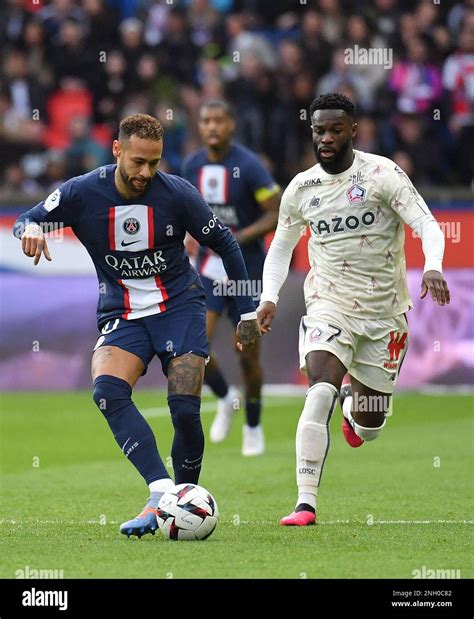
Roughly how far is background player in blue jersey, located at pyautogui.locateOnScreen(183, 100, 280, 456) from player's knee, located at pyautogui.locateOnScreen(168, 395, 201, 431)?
4513mm

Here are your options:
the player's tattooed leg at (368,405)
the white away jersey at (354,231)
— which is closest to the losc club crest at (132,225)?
the white away jersey at (354,231)

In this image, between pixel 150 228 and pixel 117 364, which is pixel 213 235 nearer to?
pixel 150 228

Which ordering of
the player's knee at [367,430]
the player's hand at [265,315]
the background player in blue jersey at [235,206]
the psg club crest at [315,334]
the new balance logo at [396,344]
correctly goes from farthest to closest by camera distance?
the background player in blue jersey at [235,206] < the player's knee at [367,430] < the new balance logo at [396,344] < the psg club crest at [315,334] < the player's hand at [265,315]

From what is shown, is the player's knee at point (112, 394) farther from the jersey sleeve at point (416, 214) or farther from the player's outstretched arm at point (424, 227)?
the jersey sleeve at point (416, 214)

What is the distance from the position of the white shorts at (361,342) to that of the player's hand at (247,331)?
508 mm

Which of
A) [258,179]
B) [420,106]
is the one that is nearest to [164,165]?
[420,106]

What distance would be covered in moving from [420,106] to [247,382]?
7.13 meters

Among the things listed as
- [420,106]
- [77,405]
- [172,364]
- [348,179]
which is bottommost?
[77,405]

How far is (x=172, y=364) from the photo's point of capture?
25.2ft

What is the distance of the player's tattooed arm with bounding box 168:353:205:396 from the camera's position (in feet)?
24.8

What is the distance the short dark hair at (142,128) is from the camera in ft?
24.4

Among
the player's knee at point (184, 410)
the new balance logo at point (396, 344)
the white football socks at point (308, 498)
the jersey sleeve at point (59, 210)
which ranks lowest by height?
the white football socks at point (308, 498)

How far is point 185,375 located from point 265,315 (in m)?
0.82

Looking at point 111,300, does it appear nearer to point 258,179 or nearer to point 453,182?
point 258,179
